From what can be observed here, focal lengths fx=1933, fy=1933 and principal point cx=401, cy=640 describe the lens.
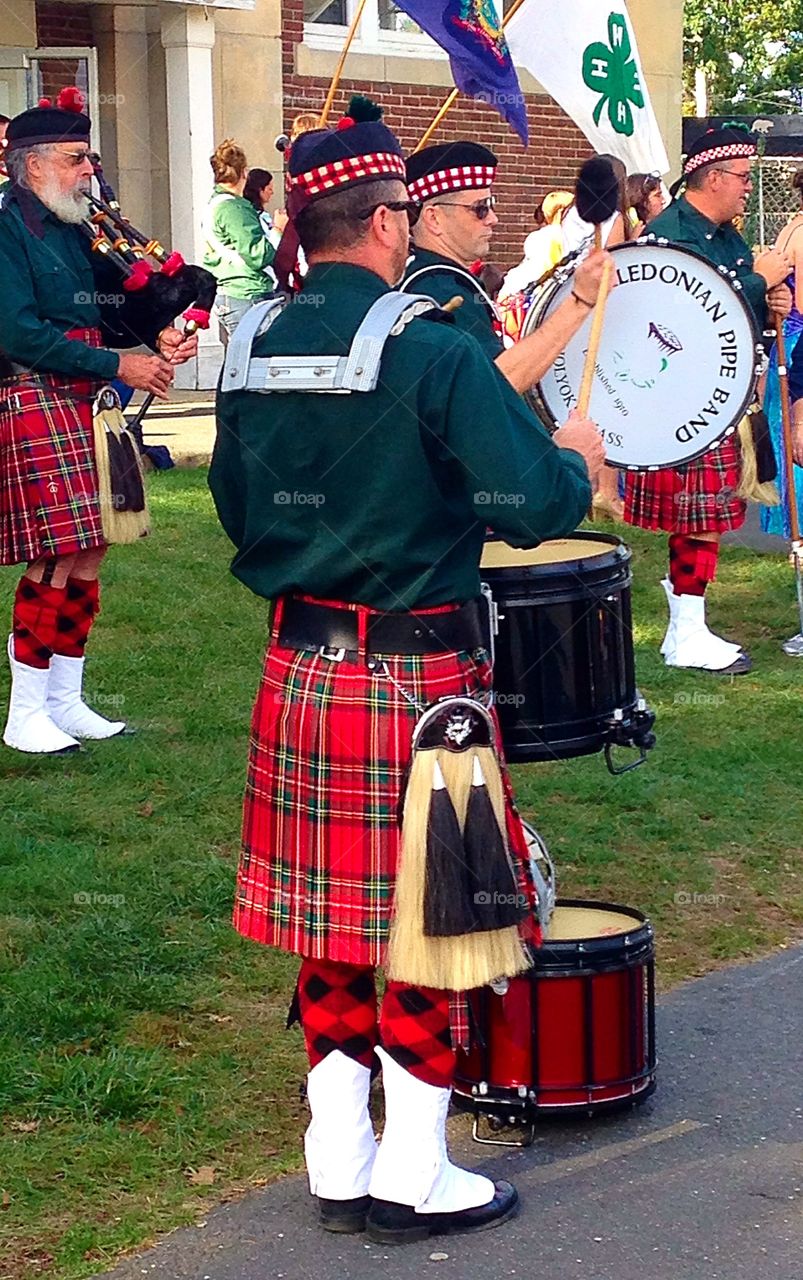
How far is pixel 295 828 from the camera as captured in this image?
10.9ft

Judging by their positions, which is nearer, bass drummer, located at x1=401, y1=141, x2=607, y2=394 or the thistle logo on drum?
bass drummer, located at x1=401, y1=141, x2=607, y2=394

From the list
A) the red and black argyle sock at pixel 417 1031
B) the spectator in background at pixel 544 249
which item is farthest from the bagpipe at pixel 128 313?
the spectator in background at pixel 544 249

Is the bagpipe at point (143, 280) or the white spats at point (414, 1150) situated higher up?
the bagpipe at point (143, 280)

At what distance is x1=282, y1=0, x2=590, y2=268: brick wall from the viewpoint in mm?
17031

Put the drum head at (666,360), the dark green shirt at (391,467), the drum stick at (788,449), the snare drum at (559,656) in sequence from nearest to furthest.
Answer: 1. the dark green shirt at (391,467)
2. the snare drum at (559,656)
3. the drum head at (666,360)
4. the drum stick at (788,449)

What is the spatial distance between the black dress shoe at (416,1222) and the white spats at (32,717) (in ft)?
10.7

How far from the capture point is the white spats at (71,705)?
21.4 feet

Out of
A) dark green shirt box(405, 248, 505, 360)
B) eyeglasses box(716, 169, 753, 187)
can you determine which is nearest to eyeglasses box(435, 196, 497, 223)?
dark green shirt box(405, 248, 505, 360)

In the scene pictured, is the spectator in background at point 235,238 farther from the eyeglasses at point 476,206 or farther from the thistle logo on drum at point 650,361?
the eyeglasses at point 476,206

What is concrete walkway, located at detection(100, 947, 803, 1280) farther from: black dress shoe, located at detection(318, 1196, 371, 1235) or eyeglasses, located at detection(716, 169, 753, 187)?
eyeglasses, located at detection(716, 169, 753, 187)

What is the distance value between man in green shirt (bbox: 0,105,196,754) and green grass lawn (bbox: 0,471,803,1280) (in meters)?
0.40

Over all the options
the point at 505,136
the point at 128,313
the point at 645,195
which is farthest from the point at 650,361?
the point at 505,136

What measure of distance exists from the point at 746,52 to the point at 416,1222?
3783 centimetres

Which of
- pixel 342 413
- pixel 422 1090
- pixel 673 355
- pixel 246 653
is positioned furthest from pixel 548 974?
pixel 246 653
